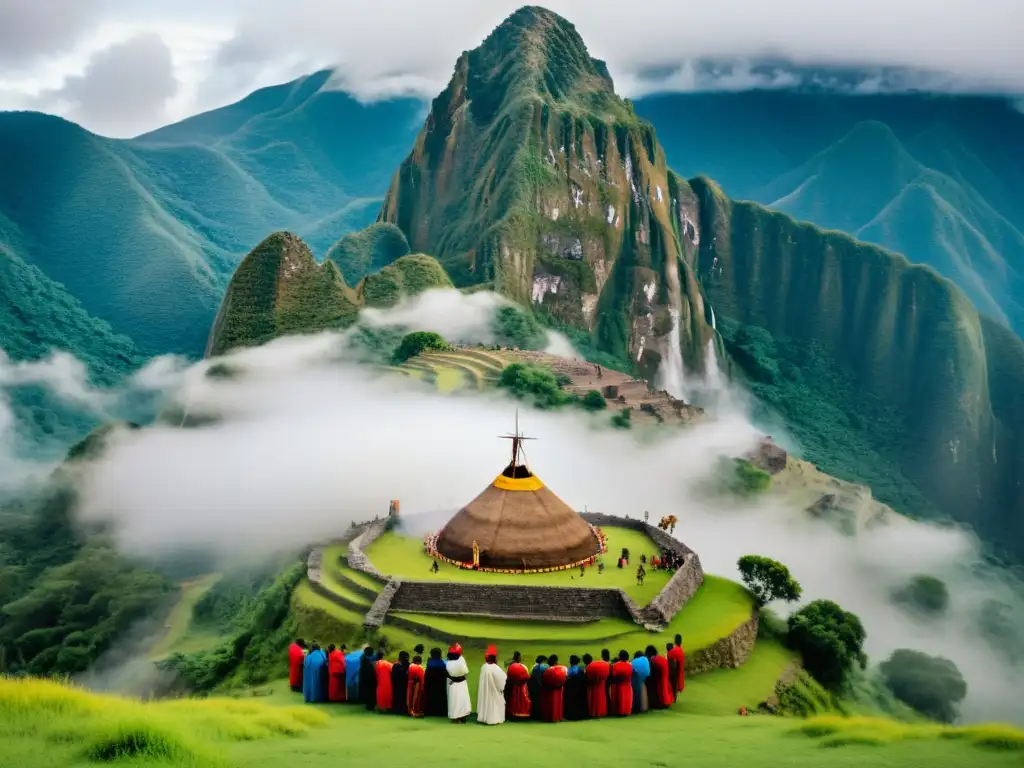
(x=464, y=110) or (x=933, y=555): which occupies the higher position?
(x=464, y=110)

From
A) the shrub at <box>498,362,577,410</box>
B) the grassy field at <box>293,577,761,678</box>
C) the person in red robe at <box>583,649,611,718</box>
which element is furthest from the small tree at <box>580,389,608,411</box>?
the person in red robe at <box>583,649,611,718</box>

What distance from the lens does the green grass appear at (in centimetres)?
3272

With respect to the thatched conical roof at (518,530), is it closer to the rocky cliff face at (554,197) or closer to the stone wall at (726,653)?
the stone wall at (726,653)

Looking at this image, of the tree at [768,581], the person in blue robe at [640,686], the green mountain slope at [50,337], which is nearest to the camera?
the person in blue robe at [640,686]

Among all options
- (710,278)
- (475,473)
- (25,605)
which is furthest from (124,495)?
(710,278)

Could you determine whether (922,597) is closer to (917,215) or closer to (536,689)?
(536,689)

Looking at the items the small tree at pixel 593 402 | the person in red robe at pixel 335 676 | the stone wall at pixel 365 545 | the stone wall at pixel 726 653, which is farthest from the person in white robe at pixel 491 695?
the small tree at pixel 593 402

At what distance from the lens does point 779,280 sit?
494ft

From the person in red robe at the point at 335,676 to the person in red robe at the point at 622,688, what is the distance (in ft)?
16.4

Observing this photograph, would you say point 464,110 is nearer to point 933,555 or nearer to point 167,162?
point 167,162

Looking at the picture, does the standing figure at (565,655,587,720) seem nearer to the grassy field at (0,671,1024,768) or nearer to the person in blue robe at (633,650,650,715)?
the grassy field at (0,671,1024,768)

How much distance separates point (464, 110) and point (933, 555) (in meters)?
88.8

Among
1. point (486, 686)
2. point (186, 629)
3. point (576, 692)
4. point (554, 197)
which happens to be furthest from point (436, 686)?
point (554, 197)

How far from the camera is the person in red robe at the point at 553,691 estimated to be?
646 inches
